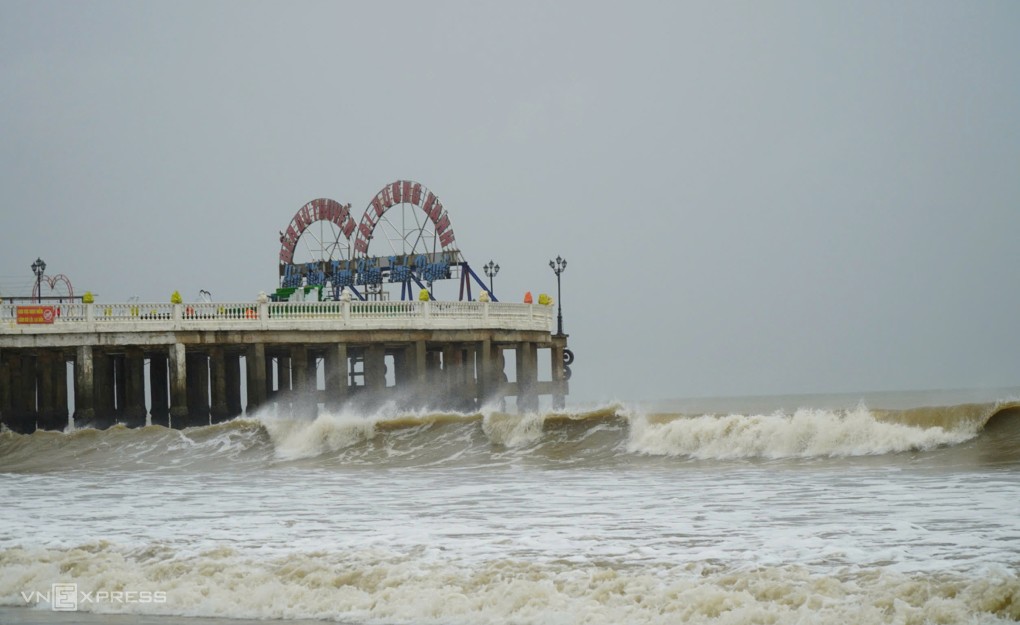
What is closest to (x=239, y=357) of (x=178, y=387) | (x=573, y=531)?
(x=178, y=387)

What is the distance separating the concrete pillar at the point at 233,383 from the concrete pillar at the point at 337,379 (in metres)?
2.65

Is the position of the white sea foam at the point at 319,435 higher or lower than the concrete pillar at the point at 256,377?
lower

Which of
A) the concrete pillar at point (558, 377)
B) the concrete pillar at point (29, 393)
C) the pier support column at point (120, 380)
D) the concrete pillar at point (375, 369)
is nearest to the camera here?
the concrete pillar at point (29, 393)

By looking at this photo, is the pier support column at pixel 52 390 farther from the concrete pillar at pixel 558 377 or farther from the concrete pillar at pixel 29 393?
the concrete pillar at pixel 558 377

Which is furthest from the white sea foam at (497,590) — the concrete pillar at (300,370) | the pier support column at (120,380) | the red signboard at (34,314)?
the pier support column at (120,380)

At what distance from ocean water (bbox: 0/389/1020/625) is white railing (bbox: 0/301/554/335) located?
6998 millimetres

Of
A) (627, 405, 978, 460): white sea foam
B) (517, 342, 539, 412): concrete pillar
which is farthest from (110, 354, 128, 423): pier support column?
(627, 405, 978, 460): white sea foam

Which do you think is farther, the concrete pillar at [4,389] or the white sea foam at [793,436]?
the concrete pillar at [4,389]

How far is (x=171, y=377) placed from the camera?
3453cm

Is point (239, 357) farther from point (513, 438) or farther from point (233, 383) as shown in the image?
point (513, 438)

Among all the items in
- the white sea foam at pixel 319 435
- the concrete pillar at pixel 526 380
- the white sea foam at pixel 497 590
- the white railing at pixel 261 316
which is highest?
the white railing at pixel 261 316

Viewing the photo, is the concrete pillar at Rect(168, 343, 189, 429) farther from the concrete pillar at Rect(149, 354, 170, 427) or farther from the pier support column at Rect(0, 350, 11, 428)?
the pier support column at Rect(0, 350, 11, 428)

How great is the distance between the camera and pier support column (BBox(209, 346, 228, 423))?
3525 centimetres

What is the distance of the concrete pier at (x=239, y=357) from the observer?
34.4 m
